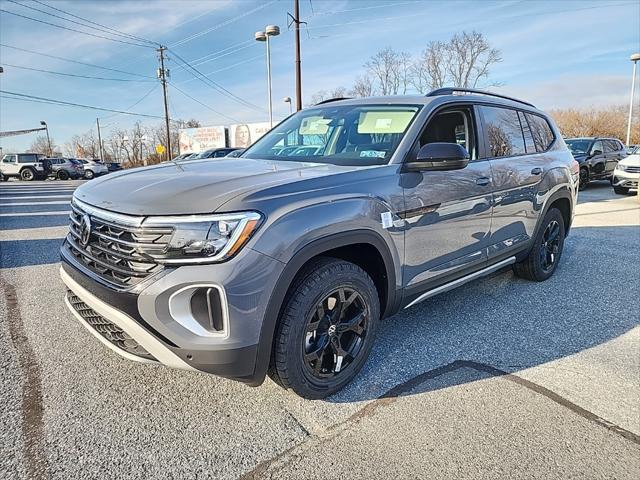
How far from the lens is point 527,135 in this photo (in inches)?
170

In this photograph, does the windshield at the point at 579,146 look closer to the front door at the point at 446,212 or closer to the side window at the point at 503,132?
the side window at the point at 503,132

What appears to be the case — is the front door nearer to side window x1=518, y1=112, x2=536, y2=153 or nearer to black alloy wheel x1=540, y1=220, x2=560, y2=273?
side window x1=518, y1=112, x2=536, y2=153

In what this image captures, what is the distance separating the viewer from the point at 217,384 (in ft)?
8.65

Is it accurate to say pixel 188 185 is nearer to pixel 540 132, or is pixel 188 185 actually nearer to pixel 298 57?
pixel 540 132

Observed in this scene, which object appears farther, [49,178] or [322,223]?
[49,178]

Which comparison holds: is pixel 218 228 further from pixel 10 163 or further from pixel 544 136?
pixel 10 163

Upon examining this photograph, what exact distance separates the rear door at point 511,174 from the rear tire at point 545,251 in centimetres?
27

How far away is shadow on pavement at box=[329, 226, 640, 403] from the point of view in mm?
2896

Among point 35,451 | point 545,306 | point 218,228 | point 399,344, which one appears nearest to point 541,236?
point 545,306

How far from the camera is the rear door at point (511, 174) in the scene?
3.67 metres

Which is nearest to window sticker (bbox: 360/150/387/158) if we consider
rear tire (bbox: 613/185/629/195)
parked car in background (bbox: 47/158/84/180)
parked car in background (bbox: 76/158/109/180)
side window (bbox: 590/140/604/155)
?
rear tire (bbox: 613/185/629/195)

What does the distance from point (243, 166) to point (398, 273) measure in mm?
1246

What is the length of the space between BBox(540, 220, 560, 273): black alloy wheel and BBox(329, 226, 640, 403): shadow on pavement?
0.64 feet

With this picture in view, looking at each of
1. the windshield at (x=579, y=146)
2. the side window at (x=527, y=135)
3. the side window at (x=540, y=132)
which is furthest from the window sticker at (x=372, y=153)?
the windshield at (x=579, y=146)
